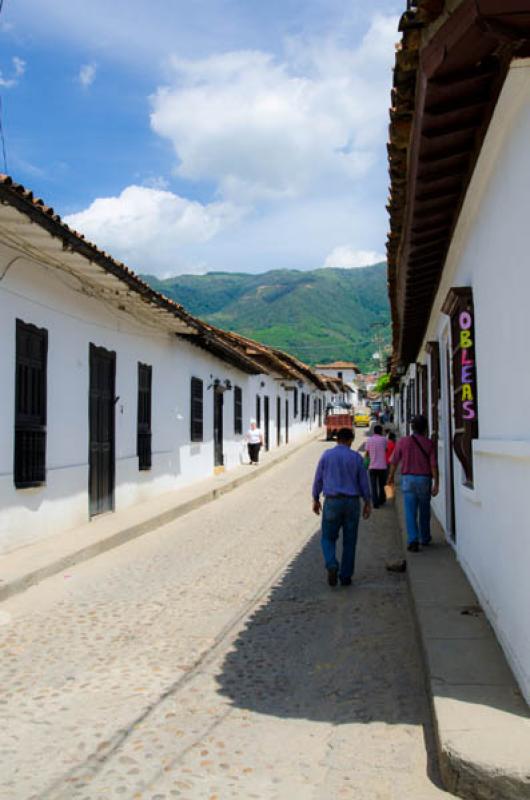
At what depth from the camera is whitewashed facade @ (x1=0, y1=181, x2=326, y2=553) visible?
7.79 m

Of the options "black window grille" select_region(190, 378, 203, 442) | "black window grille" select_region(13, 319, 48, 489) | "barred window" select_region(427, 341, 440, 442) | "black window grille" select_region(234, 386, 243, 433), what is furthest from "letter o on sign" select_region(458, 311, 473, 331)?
"black window grille" select_region(234, 386, 243, 433)

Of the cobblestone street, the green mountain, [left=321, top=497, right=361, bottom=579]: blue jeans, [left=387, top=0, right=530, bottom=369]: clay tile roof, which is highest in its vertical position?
the green mountain

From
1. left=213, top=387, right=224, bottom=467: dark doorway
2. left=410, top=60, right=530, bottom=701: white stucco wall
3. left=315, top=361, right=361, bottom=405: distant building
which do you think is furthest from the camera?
left=315, top=361, right=361, bottom=405: distant building

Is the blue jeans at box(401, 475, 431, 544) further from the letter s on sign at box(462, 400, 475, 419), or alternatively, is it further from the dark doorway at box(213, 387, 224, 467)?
the dark doorway at box(213, 387, 224, 467)

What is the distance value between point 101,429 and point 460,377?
6.34m

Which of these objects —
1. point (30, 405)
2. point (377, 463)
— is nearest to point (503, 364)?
point (30, 405)

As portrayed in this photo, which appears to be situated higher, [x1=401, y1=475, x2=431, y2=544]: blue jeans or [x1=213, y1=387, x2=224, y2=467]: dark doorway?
[x1=213, y1=387, x2=224, y2=467]: dark doorway

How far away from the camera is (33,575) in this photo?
22.8ft

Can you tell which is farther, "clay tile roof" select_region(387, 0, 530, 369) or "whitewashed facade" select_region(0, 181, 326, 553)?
"whitewashed facade" select_region(0, 181, 326, 553)

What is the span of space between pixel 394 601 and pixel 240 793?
354 centimetres

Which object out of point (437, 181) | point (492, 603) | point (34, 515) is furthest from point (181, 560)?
point (437, 181)

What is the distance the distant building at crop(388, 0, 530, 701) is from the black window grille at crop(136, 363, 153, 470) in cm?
678

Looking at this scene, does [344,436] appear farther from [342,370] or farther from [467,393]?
[342,370]

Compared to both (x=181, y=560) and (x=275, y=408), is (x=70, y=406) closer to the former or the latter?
(x=181, y=560)
